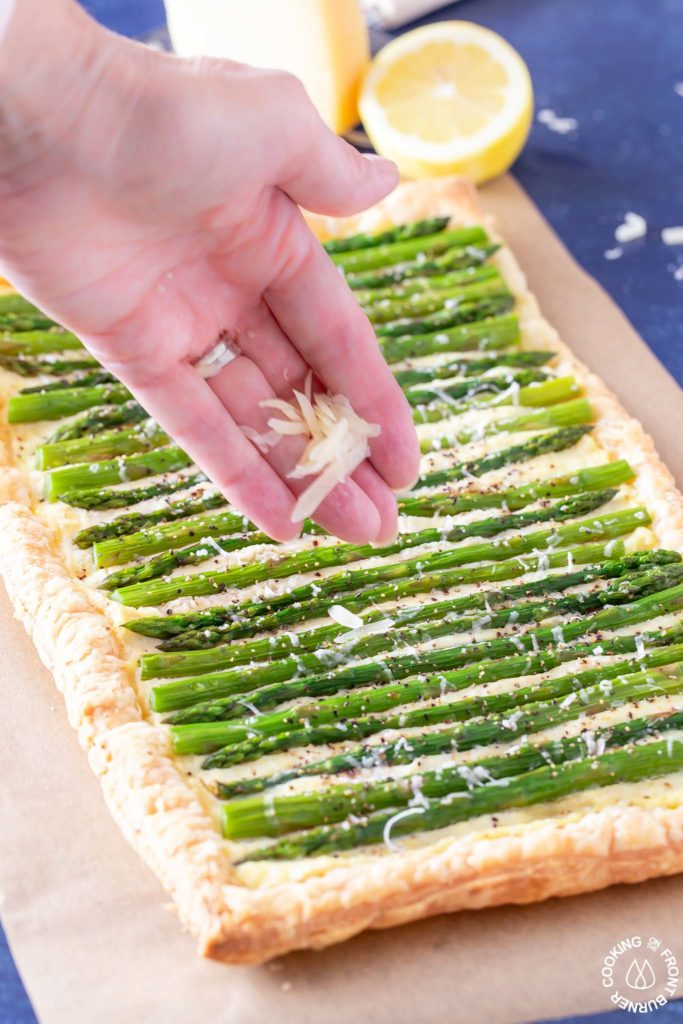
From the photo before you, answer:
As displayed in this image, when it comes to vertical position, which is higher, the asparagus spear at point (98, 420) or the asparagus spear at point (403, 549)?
the asparagus spear at point (98, 420)

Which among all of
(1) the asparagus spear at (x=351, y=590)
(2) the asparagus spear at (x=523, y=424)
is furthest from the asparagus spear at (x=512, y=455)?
(1) the asparagus spear at (x=351, y=590)

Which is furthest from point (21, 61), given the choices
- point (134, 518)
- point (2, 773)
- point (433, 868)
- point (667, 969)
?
point (667, 969)

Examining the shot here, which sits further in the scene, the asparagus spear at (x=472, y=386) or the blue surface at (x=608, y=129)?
the blue surface at (x=608, y=129)

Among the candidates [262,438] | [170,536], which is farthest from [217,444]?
[170,536]

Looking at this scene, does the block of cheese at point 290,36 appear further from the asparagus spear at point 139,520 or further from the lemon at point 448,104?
the asparagus spear at point 139,520

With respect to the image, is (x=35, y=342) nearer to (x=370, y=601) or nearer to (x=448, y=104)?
(x=370, y=601)

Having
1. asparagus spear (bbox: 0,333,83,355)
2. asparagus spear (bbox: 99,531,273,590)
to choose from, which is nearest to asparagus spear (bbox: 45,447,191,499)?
asparagus spear (bbox: 99,531,273,590)
